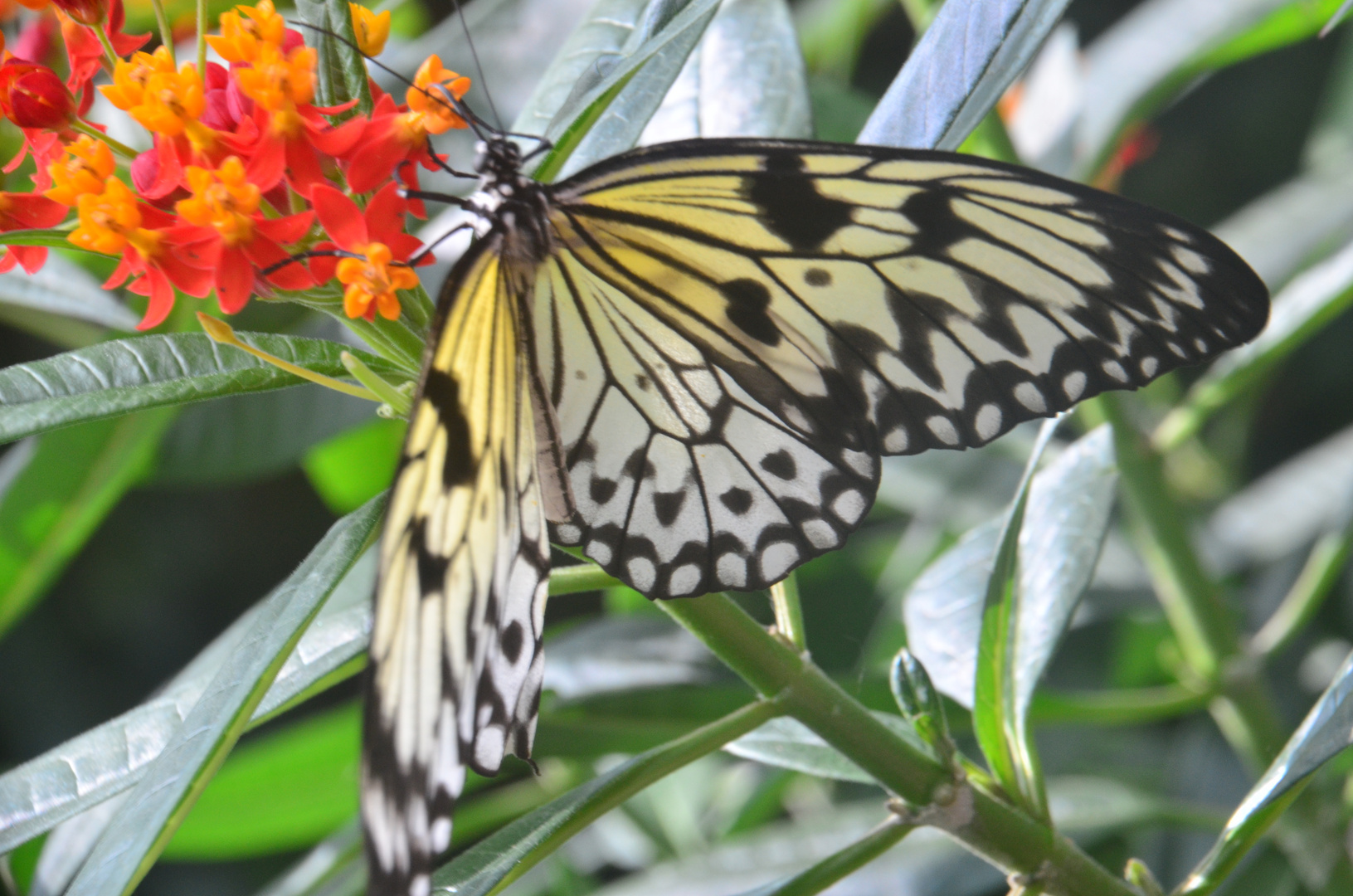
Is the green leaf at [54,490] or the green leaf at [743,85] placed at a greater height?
the green leaf at [54,490]

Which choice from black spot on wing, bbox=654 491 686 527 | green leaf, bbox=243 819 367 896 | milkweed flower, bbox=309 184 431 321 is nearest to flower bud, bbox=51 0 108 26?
milkweed flower, bbox=309 184 431 321

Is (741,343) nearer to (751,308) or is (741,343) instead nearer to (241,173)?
(751,308)

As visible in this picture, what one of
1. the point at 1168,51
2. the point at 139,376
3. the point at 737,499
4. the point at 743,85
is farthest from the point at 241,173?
A: the point at 1168,51

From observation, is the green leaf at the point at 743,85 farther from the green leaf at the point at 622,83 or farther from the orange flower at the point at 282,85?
the orange flower at the point at 282,85

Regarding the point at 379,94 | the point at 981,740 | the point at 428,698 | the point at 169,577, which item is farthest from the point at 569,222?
the point at 169,577

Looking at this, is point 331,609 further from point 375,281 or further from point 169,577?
point 169,577

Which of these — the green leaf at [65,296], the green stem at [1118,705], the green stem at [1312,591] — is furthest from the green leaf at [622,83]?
the green stem at [1312,591]

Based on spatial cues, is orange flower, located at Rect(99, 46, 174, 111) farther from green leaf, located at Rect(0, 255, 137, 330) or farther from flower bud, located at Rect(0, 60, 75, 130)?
green leaf, located at Rect(0, 255, 137, 330)
